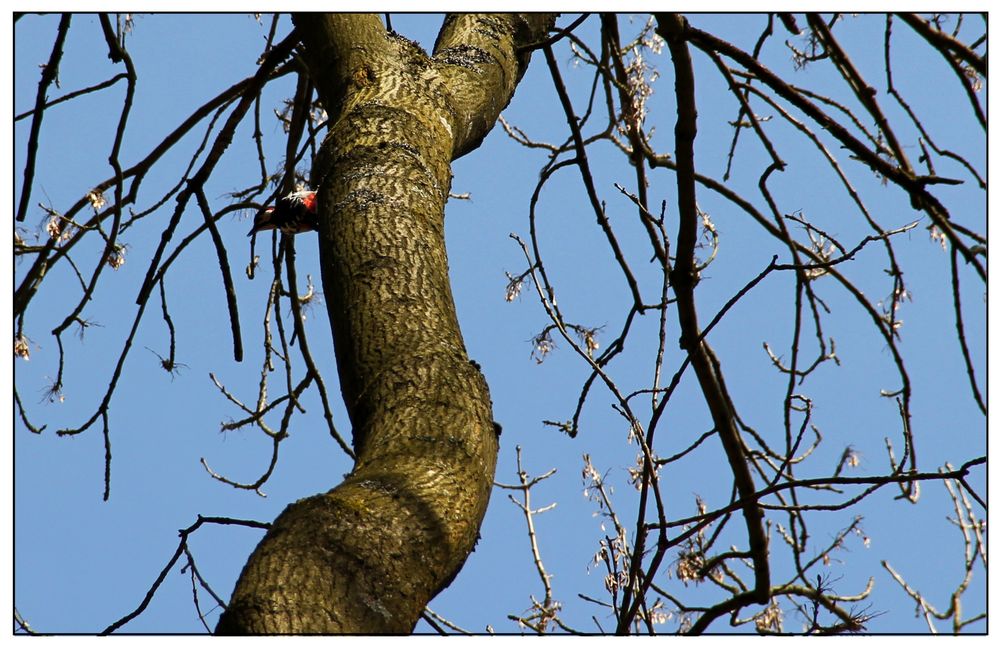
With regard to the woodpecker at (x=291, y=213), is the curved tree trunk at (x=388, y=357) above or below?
below

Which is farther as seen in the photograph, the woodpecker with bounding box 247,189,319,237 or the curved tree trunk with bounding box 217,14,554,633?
the woodpecker with bounding box 247,189,319,237

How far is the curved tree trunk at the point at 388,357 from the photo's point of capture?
3.13ft

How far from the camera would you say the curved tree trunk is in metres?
0.95

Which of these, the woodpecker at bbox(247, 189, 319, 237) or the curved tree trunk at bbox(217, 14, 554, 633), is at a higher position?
the woodpecker at bbox(247, 189, 319, 237)

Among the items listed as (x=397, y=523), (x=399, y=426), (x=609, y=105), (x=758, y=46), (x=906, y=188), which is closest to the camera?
(x=397, y=523)

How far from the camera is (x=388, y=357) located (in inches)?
50.0

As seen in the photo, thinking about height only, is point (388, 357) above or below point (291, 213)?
below

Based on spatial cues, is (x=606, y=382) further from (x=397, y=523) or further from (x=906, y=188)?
(x=906, y=188)

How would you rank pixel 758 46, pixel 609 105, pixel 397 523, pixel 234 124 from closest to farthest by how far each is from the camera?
pixel 397 523
pixel 234 124
pixel 758 46
pixel 609 105

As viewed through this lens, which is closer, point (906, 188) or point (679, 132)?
point (906, 188)

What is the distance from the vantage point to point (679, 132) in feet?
6.27

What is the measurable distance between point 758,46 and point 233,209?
1448mm

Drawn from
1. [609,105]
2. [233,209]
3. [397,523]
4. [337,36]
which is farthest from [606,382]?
[609,105]

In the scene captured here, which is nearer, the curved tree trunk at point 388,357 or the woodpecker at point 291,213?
the curved tree trunk at point 388,357
